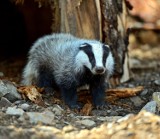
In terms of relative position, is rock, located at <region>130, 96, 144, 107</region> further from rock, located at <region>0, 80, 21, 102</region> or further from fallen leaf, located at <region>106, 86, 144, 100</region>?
rock, located at <region>0, 80, 21, 102</region>

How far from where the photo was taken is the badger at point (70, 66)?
19.2 ft

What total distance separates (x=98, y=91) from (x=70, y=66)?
466 mm

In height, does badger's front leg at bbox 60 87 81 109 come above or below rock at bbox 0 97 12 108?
below

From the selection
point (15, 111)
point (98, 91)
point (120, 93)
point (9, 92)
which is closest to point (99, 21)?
point (120, 93)

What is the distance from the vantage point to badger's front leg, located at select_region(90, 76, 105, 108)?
6.20 metres

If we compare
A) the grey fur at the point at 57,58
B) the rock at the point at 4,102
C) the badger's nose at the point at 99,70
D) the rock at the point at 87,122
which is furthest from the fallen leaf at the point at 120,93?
the rock at the point at 4,102

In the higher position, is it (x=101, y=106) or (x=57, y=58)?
(x=57, y=58)

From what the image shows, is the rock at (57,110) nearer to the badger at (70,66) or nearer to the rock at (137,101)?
the badger at (70,66)

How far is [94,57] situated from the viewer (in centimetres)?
573

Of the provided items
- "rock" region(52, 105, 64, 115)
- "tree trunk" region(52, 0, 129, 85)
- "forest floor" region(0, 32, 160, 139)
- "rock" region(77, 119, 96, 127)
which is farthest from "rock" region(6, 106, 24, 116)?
"tree trunk" region(52, 0, 129, 85)

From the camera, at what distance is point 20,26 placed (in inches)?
390

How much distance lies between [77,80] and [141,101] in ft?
3.01

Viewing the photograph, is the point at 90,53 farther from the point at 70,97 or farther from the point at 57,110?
the point at 57,110

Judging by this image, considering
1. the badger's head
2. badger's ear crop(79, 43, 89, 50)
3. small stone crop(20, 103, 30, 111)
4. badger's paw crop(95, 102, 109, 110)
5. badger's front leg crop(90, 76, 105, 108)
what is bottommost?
badger's paw crop(95, 102, 109, 110)
